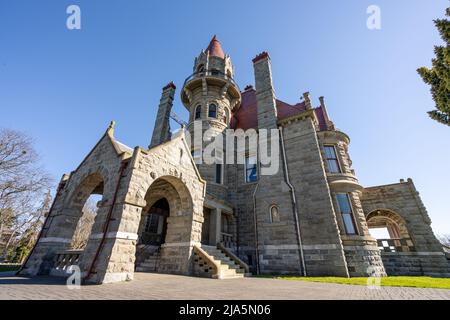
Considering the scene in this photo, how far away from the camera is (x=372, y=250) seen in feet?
36.8

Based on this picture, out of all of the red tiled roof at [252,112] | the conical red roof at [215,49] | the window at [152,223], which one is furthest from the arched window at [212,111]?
the window at [152,223]

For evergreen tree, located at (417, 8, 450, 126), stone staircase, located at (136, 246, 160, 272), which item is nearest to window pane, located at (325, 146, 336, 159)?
evergreen tree, located at (417, 8, 450, 126)

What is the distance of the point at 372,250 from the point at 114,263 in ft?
41.0

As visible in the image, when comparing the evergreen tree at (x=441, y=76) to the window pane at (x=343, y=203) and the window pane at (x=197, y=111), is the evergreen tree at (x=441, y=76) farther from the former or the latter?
the window pane at (x=197, y=111)

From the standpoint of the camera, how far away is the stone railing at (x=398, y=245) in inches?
551

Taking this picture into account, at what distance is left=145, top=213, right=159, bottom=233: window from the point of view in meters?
13.1

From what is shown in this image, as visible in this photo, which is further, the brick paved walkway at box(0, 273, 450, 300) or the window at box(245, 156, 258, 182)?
the window at box(245, 156, 258, 182)

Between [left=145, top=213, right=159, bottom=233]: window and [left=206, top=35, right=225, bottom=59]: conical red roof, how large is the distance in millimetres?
17096

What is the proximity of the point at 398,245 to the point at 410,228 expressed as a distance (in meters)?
1.51

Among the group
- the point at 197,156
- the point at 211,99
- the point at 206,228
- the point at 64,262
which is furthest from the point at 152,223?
the point at 211,99

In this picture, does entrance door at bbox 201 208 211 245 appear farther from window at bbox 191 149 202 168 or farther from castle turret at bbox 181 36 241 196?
window at bbox 191 149 202 168

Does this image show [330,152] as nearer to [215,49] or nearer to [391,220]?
[391,220]

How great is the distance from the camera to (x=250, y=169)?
16.2 meters

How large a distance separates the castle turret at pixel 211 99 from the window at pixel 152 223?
4456 millimetres
